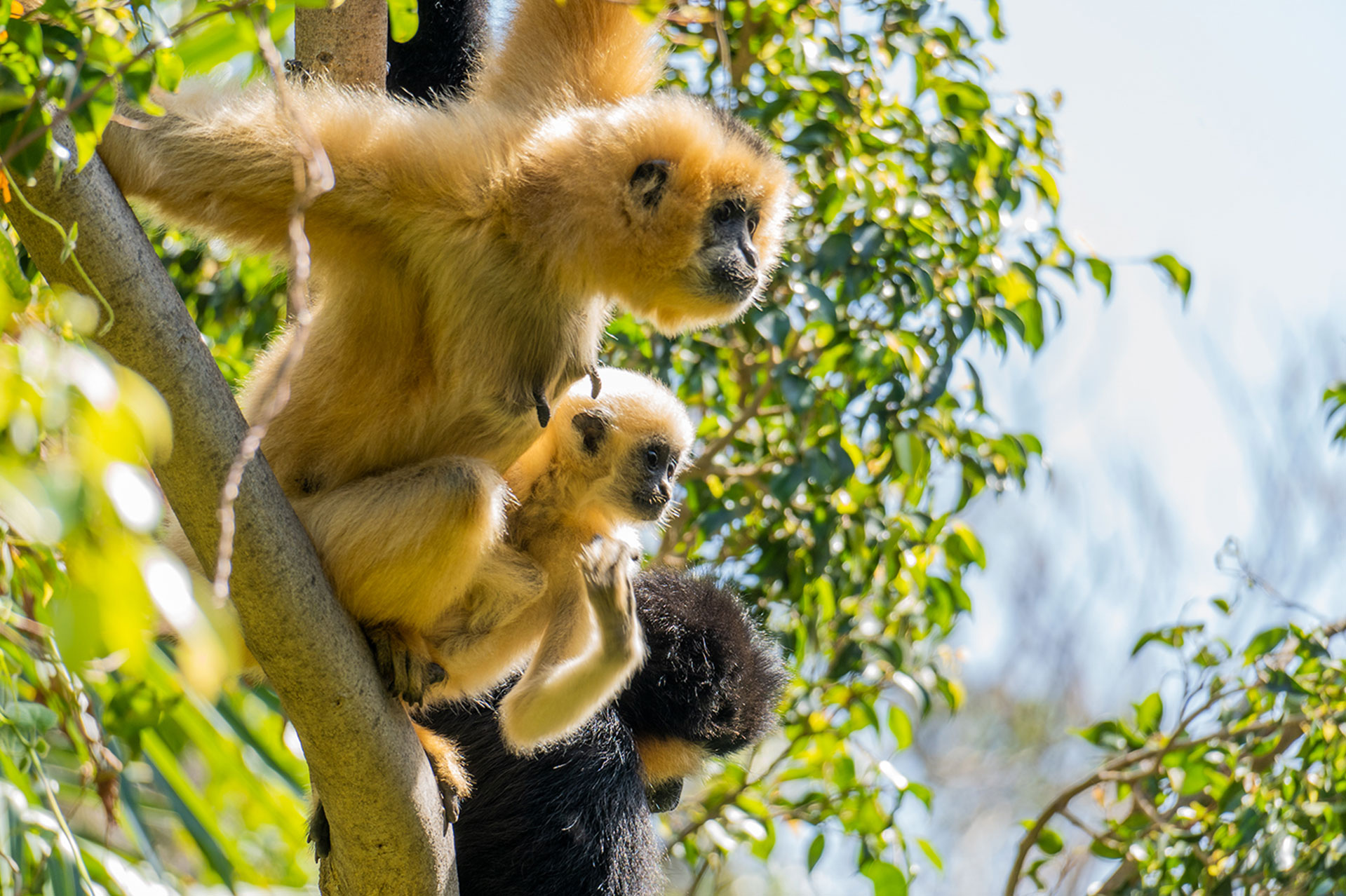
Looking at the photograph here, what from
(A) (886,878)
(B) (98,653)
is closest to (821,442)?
(A) (886,878)

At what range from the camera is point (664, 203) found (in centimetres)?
237

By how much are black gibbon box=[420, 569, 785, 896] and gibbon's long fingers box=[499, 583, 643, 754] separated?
512 millimetres

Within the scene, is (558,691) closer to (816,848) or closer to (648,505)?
(648,505)

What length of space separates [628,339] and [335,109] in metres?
1.92

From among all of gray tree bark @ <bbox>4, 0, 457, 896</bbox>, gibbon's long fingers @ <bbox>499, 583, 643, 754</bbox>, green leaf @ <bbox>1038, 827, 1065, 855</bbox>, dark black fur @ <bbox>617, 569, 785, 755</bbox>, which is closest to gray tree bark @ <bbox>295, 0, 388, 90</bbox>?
gray tree bark @ <bbox>4, 0, 457, 896</bbox>

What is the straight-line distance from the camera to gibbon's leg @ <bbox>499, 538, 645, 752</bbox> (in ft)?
8.36

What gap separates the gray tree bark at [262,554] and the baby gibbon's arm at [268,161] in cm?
26

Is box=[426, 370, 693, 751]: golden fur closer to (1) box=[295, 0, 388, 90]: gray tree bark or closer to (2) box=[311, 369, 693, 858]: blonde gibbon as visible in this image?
(2) box=[311, 369, 693, 858]: blonde gibbon

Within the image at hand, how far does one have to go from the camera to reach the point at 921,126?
379 cm

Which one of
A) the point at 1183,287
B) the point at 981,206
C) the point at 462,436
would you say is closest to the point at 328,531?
the point at 462,436

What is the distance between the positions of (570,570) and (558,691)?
0.35 m

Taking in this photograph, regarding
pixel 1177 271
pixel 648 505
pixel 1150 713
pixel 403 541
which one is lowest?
pixel 403 541

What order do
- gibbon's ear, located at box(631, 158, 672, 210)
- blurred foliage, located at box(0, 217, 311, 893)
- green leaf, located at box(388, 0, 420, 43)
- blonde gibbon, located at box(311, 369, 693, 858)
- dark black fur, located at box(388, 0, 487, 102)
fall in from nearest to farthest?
blurred foliage, located at box(0, 217, 311, 893) → green leaf, located at box(388, 0, 420, 43) → gibbon's ear, located at box(631, 158, 672, 210) → blonde gibbon, located at box(311, 369, 693, 858) → dark black fur, located at box(388, 0, 487, 102)

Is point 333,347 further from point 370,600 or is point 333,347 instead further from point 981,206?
point 981,206
